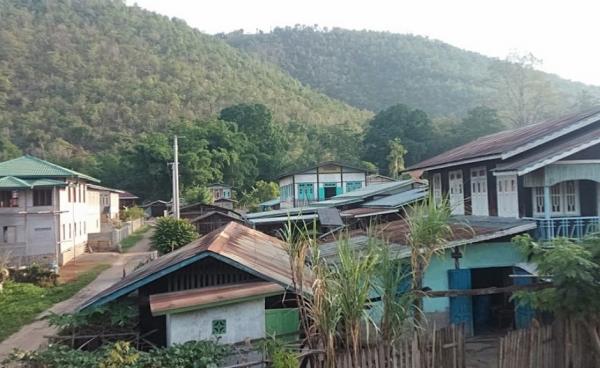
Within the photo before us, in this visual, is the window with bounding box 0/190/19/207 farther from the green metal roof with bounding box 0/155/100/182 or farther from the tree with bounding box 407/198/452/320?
the tree with bounding box 407/198/452/320

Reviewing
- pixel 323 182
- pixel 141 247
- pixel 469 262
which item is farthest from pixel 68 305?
pixel 323 182

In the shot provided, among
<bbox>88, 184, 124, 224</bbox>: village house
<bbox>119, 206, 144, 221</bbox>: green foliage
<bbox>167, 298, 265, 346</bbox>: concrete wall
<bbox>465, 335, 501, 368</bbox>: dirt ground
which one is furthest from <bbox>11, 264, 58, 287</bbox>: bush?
<bbox>119, 206, 144, 221</bbox>: green foliage

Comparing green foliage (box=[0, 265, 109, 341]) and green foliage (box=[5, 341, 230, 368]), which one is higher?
green foliage (box=[5, 341, 230, 368])

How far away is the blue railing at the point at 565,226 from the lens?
45.1 ft

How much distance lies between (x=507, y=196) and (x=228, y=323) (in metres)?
10.1

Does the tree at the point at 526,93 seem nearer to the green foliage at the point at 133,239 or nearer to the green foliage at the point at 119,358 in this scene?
the green foliage at the point at 133,239

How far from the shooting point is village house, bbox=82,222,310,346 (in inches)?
351

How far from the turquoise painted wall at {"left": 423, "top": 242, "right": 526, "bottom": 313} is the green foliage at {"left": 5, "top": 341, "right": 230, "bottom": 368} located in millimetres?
6867

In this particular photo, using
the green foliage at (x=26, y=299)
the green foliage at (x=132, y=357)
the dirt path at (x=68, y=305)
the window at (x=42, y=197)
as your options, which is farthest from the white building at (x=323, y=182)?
the green foliage at (x=132, y=357)

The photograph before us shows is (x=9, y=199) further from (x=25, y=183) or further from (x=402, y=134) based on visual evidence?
(x=402, y=134)

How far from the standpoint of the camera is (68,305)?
1945 cm

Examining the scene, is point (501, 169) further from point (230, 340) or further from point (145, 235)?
point (145, 235)

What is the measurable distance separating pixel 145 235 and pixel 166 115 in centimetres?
3759

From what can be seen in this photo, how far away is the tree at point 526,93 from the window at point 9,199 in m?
46.5
